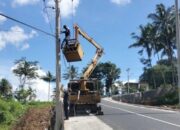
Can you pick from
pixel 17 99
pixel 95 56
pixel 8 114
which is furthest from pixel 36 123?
pixel 17 99

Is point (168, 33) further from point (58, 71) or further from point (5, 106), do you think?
point (58, 71)

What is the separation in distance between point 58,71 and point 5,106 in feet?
31.4

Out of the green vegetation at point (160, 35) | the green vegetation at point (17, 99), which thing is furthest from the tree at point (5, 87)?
the green vegetation at point (160, 35)

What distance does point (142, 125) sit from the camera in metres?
25.4

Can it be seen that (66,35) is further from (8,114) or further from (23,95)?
(23,95)

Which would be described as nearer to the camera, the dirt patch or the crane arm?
the dirt patch

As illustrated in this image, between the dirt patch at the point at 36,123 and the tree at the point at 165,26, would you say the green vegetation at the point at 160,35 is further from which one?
the dirt patch at the point at 36,123

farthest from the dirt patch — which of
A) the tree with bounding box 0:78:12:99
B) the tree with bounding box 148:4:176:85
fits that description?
the tree with bounding box 148:4:176:85

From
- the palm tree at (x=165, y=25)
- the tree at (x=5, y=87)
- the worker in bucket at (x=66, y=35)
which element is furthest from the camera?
the palm tree at (x=165, y=25)

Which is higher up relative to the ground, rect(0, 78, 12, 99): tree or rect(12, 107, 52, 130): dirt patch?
rect(0, 78, 12, 99): tree

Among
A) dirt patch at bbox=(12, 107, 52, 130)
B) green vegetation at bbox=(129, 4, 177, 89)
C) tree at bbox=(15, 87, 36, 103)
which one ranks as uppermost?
green vegetation at bbox=(129, 4, 177, 89)

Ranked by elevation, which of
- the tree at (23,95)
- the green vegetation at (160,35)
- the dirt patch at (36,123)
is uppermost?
the green vegetation at (160,35)

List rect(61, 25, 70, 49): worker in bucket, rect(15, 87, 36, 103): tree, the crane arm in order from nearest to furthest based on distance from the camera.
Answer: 1. rect(61, 25, 70, 49): worker in bucket
2. the crane arm
3. rect(15, 87, 36, 103): tree

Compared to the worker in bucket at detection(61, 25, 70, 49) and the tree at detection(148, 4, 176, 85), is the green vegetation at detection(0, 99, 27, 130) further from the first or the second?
the tree at detection(148, 4, 176, 85)
